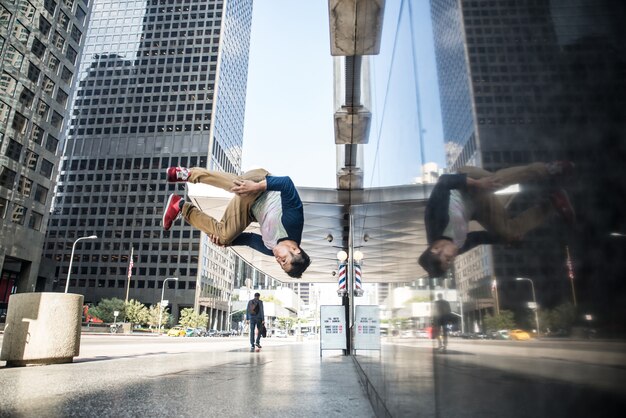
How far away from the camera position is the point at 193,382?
4191 millimetres

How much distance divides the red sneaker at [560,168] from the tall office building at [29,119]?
46.0 meters

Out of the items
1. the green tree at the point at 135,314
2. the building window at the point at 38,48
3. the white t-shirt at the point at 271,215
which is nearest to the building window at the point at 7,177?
the building window at the point at 38,48

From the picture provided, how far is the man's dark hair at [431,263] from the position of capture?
142 cm

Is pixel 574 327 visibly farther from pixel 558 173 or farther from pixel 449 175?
pixel 449 175

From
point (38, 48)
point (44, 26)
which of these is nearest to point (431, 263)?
point (38, 48)

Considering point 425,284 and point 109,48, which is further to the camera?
point 109,48

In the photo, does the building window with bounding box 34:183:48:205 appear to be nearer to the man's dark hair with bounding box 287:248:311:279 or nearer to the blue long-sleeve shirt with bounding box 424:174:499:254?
the man's dark hair with bounding box 287:248:311:279

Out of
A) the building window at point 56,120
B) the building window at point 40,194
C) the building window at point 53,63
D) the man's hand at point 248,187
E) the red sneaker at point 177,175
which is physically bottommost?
the man's hand at point 248,187

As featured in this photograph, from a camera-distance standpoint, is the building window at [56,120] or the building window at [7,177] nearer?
the building window at [7,177]

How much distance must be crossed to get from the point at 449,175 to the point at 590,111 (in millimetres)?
662

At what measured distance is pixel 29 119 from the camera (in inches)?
1580

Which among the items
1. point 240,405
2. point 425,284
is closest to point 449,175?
point 425,284

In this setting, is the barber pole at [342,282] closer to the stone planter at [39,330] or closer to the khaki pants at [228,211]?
the khaki pants at [228,211]

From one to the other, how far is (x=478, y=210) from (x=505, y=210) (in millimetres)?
153
